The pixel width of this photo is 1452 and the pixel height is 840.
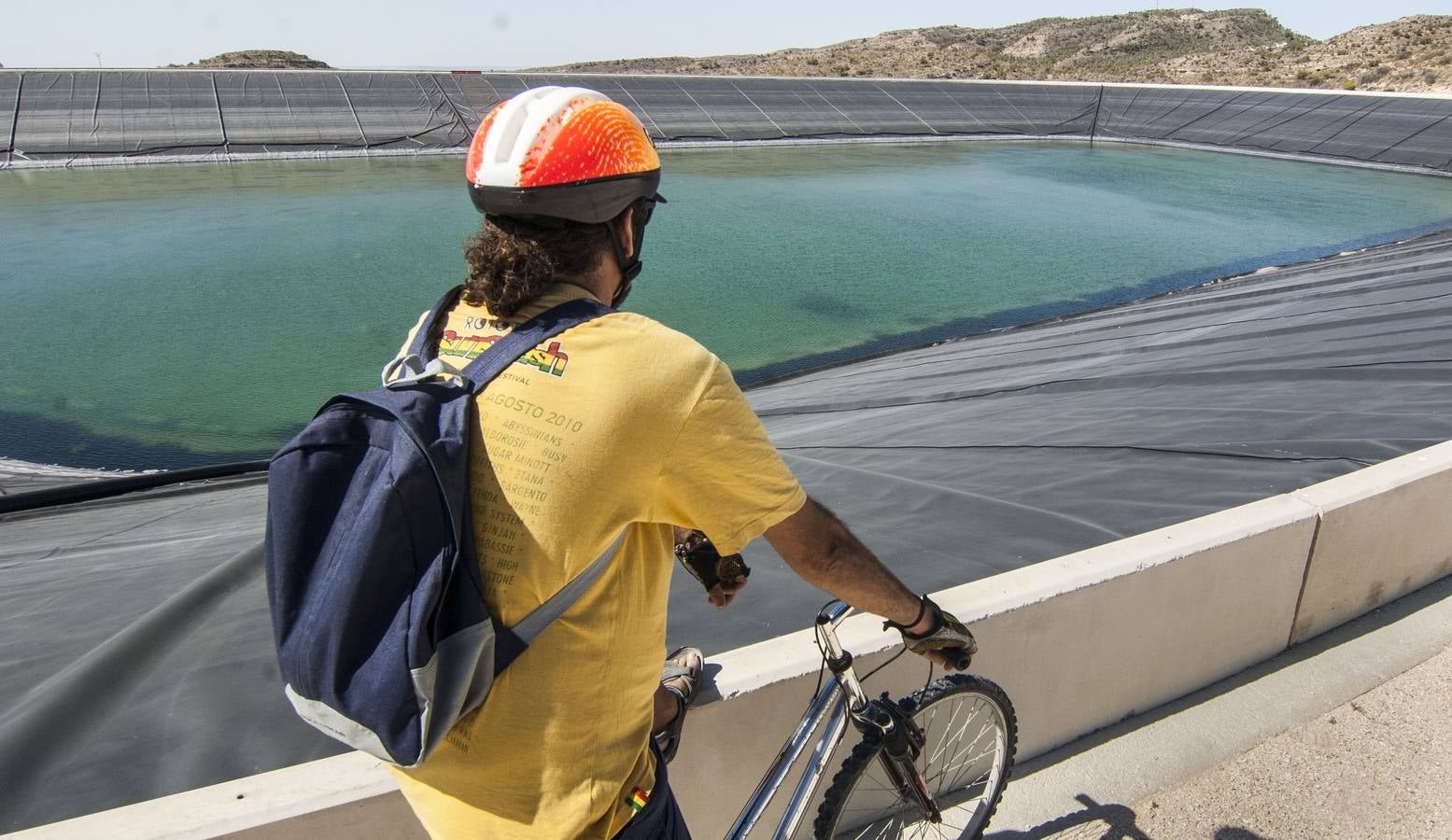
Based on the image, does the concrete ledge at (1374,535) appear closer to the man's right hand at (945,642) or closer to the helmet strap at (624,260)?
the man's right hand at (945,642)

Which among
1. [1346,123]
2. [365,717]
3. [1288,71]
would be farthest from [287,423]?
[1288,71]

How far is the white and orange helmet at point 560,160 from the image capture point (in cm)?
113

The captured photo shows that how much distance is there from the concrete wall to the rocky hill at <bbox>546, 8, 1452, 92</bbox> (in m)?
33.5

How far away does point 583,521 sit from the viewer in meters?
1.01

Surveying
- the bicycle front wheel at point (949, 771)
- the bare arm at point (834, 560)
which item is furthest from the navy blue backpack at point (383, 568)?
the bicycle front wheel at point (949, 771)

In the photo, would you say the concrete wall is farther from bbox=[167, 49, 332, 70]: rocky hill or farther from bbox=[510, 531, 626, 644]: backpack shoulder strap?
bbox=[167, 49, 332, 70]: rocky hill

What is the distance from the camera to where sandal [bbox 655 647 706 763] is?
4.90ft

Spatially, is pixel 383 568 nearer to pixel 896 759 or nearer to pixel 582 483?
pixel 582 483

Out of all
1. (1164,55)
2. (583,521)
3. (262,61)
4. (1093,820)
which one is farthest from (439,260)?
(1164,55)

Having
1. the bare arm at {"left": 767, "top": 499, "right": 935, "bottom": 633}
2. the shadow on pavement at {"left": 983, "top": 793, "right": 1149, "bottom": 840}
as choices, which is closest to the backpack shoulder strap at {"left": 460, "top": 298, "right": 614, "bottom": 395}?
the bare arm at {"left": 767, "top": 499, "right": 935, "bottom": 633}

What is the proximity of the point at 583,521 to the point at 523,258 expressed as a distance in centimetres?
34

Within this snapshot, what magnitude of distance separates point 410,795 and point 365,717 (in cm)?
25

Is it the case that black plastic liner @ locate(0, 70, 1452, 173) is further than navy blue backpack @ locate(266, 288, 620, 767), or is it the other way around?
black plastic liner @ locate(0, 70, 1452, 173)

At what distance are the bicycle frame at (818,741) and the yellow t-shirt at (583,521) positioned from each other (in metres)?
0.50
